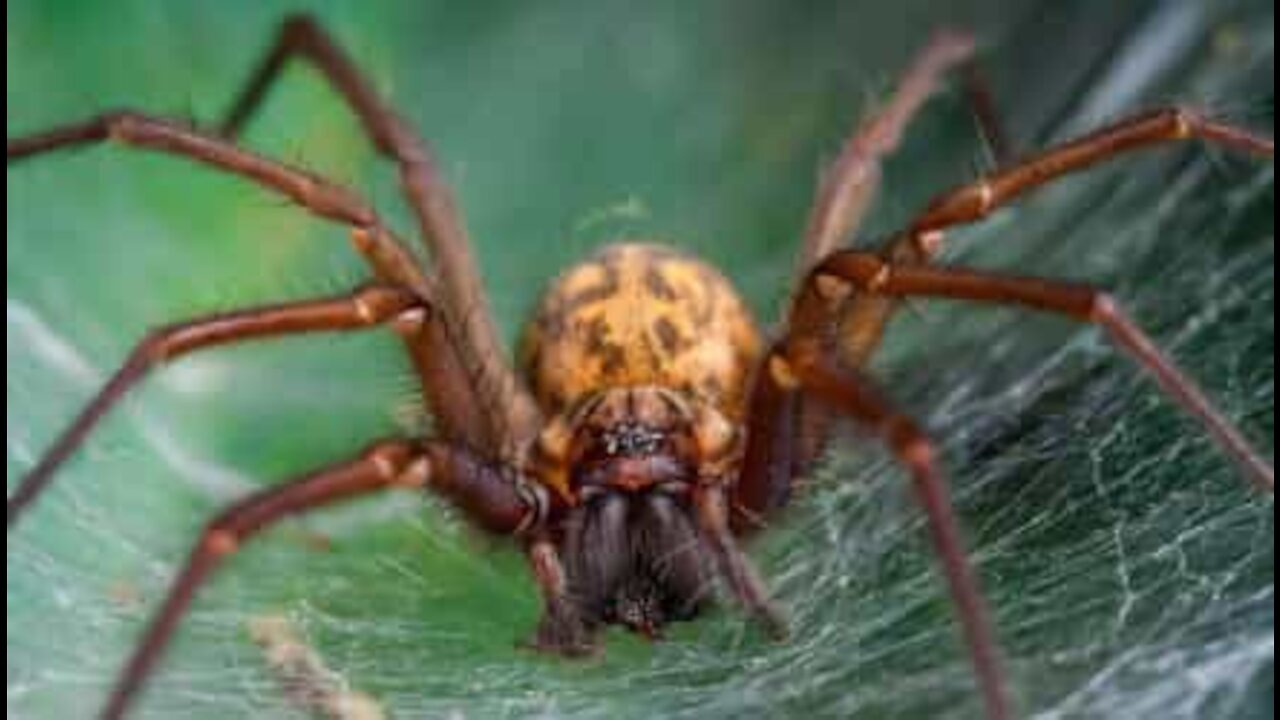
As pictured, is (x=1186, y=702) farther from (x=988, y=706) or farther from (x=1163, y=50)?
(x=1163, y=50)

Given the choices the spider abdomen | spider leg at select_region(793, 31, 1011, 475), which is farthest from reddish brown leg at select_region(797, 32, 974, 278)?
the spider abdomen

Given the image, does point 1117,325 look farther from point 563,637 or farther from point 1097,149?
point 563,637

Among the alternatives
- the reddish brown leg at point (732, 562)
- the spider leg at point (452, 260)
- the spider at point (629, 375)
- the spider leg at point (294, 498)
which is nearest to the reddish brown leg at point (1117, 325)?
the spider at point (629, 375)

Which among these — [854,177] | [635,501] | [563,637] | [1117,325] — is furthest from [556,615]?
[854,177]

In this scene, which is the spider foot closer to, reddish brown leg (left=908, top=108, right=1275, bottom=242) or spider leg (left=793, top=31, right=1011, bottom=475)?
spider leg (left=793, top=31, right=1011, bottom=475)

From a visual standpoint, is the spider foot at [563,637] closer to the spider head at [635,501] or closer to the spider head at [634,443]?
the spider head at [635,501]

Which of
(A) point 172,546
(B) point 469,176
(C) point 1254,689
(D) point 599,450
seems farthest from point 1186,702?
(B) point 469,176
